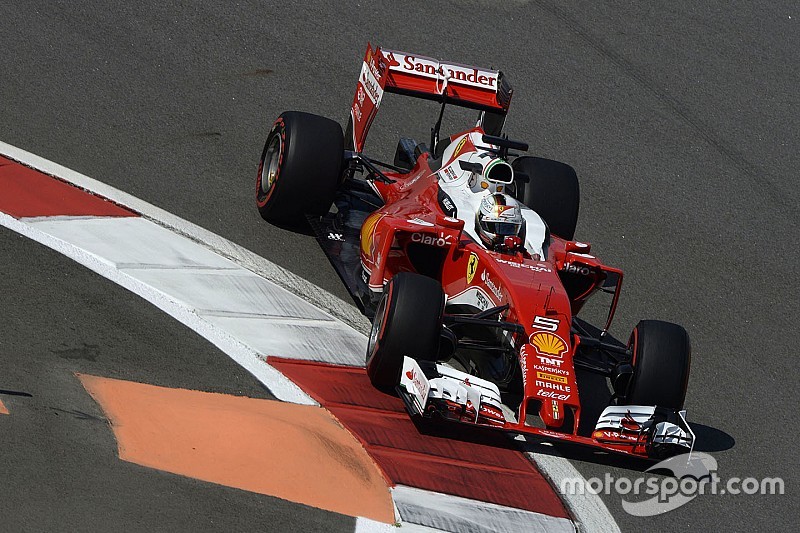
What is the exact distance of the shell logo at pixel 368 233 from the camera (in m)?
8.91

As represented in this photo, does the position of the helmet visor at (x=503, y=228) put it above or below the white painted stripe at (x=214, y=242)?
above

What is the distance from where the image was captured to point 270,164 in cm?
1016

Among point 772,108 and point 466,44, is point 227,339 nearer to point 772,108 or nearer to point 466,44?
point 466,44

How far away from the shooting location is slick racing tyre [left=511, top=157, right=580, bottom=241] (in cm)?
988

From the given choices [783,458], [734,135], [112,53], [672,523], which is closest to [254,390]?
Result: [672,523]

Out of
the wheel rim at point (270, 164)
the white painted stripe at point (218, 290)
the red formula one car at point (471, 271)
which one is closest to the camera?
the red formula one car at point (471, 271)

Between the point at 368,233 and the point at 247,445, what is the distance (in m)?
2.60

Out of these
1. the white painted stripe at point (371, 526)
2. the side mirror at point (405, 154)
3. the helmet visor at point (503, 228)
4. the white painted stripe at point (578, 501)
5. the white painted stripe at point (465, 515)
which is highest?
the side mirror at point (405, 154)

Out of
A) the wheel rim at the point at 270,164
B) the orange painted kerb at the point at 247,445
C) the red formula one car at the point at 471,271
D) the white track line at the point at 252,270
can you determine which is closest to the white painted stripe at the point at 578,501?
the white track line at the point at 252,270

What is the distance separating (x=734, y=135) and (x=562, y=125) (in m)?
2.05

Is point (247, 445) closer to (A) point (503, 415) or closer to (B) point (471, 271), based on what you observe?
(A) point (503, 415)

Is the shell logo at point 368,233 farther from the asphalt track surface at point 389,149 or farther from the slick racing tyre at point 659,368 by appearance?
the slick racing tyre at point 659,368

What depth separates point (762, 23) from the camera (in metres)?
15.6

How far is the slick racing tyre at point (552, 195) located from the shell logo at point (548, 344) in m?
2.12
